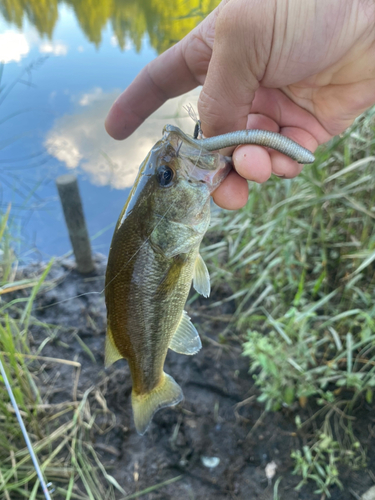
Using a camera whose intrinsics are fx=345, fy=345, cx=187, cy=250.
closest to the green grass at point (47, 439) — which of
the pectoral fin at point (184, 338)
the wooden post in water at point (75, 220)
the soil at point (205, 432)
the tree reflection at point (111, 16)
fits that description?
the soil at point (205, 432)

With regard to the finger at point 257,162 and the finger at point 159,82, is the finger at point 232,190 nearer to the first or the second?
the finger at point 257,162

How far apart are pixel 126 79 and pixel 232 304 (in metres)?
5.70

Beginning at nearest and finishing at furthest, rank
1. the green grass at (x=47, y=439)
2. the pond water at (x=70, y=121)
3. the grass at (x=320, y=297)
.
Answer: the green grass at (x=47, y=439), the grass at (x=320, y=297), the pond water at (x=70, y=121)

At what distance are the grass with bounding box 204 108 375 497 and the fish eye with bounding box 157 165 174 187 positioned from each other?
1.28 m

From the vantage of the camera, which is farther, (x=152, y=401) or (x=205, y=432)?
(x=205, y=432)

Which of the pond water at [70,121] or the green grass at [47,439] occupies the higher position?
the pond water at [70,121]

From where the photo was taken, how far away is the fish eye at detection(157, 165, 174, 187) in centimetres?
134

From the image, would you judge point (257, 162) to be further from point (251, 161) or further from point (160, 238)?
point (160, 238)

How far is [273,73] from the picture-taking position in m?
1.44

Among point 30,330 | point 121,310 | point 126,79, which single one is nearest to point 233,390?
point 121,310

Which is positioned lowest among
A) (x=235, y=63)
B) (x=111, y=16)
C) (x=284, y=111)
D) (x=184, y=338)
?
(x=184, y=338)

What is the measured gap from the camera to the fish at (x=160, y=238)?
4.40 feet

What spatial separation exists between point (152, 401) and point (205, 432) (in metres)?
1.14

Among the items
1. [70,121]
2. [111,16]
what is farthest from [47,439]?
[111,16]
